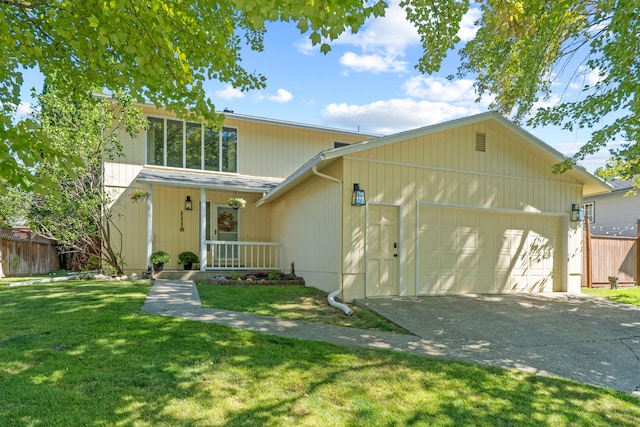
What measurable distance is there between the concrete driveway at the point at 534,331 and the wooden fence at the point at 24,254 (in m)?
10.8

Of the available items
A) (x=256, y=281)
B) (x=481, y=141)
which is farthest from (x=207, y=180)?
(x=481, y=141)

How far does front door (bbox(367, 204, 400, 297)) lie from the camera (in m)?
7.41

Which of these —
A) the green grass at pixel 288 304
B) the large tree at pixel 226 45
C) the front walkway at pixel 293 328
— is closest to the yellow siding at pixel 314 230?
the green grass at pixel 288 304

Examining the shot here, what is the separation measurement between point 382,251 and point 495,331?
2611 mm

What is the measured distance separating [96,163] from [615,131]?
41.2ft

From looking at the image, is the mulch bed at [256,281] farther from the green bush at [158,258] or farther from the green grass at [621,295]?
the green grass at [621,295]

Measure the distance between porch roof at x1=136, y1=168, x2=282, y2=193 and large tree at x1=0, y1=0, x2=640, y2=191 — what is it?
4272 mm

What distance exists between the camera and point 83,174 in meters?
9.66

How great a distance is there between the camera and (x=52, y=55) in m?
4.35

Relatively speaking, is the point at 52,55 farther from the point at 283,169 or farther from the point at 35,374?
the point at 283,169

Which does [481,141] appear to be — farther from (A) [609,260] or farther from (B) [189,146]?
(B) [189,146]

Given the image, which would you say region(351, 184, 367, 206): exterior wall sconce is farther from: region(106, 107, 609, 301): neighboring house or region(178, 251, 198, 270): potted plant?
region(178, 251, 198, 270): potted plant

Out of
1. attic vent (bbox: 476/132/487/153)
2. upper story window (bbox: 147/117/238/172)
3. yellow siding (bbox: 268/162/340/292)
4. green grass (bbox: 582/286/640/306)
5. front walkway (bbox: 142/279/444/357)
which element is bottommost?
green grass (bbox: 582/286/640/306)

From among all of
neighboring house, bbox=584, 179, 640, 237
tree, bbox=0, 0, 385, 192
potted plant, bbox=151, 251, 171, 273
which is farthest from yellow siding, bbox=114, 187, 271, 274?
neighboring house, bbox=584, 179, 640, 237
